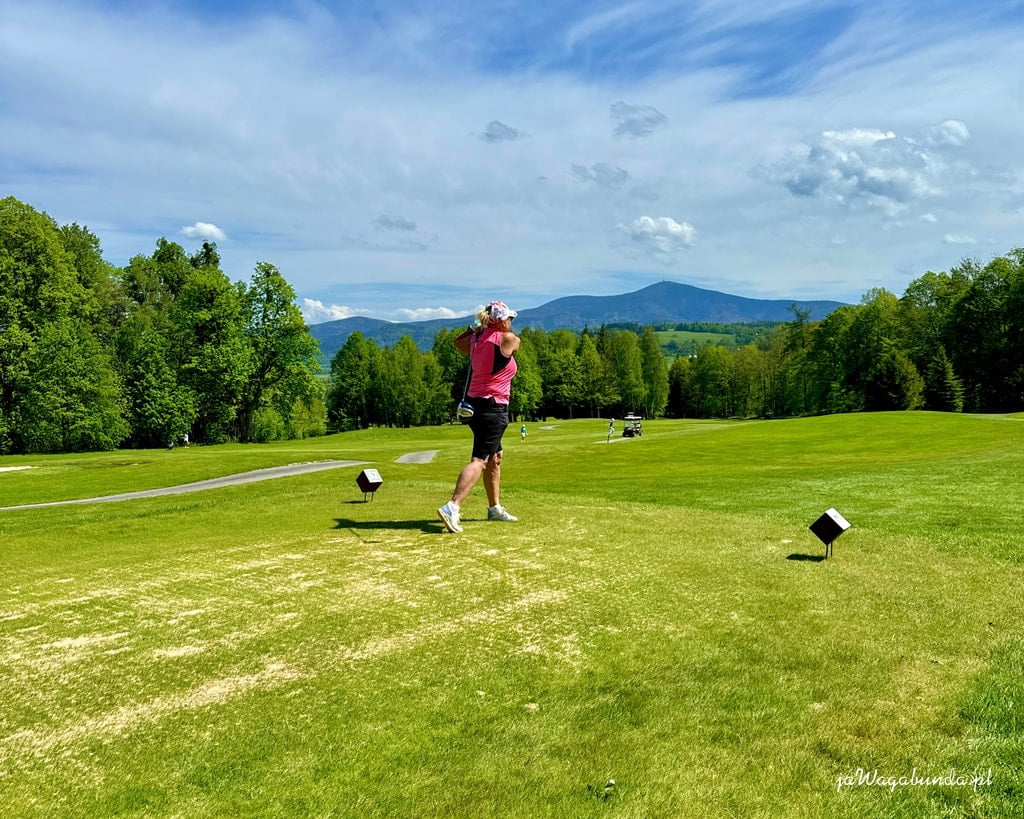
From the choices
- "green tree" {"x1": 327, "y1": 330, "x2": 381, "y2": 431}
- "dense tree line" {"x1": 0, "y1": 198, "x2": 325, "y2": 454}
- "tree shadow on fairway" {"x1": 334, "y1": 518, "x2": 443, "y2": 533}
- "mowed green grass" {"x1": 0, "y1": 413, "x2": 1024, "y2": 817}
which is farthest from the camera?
"green tree" {"x1": 327, "y1": 330, "x2": 381, "y2": 431}

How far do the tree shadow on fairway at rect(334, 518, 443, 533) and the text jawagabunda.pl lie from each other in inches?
263

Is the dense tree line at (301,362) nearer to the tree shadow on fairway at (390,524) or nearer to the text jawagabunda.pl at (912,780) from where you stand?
the tree shadow on fairway at (390,524)

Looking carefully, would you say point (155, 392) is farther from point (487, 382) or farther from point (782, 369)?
point (782, 369)

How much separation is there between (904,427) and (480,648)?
46.4 metres

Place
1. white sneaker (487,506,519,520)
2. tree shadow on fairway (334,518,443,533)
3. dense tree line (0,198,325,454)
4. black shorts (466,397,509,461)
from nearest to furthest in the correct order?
1. black shorts (466,397,509,461)
2. tree shadow on fairway (334,518,443,533)
3. white sneaker (487,506,519,520)
4. dense tree line (0,198,325,454)

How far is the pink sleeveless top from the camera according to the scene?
9000 millimetres

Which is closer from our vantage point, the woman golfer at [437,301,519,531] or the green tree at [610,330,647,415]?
the woman golfer at [437,301,519,531]

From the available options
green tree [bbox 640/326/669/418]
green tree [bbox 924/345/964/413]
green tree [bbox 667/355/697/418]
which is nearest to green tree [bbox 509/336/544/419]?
green tree [bbox 640/326/669/418]

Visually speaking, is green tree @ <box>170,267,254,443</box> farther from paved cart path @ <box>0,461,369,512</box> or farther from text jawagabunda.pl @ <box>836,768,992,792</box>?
text jawagabunda.pl @ <box>836,768,992,792</box>

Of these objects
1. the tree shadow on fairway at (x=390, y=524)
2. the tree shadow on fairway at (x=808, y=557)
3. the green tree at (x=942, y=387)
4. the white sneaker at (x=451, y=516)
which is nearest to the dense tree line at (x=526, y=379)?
the green tree at (x=942, y=387)

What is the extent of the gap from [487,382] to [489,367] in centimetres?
23

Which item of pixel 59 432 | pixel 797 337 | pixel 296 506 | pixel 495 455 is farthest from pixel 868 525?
pixel 797 337

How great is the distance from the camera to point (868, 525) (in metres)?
10.2

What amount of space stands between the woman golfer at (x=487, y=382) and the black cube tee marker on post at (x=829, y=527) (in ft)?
14.0
